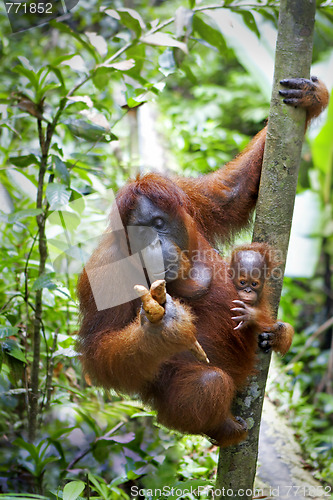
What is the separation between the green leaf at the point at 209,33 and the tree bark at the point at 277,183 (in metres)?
0.87

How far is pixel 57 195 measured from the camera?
256 cm

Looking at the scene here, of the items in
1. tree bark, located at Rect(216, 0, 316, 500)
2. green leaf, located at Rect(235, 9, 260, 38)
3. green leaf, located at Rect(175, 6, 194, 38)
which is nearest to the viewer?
tree bark, located at Rect(216, 0, 316, 500)

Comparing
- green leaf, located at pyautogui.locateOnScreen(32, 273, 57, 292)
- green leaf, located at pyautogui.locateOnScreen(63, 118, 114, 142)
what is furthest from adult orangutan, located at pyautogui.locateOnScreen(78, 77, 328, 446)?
green leaf, located at pyautogui.locateOnScreen(63, 118, 114, 142)

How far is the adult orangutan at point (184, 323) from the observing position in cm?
227

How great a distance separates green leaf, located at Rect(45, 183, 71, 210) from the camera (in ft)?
8.29

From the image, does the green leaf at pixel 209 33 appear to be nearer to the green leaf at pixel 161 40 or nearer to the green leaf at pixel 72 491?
the green leaf at pixel 161 40

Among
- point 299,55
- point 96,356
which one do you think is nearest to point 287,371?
point 96,356

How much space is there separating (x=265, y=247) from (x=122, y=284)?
757 mm

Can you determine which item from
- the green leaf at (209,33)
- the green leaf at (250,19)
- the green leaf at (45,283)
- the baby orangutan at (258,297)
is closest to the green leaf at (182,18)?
the green leaf at (209,33)

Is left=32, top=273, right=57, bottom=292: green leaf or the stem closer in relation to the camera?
left=32, top=273, right=57, bottom=292: green leaf

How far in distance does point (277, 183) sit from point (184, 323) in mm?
912

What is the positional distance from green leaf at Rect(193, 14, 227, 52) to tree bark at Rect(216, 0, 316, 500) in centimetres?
87

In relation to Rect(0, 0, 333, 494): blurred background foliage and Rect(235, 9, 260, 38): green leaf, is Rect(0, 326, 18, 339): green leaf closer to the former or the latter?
Rect(0, 0, 333, 494): blurred background foliage

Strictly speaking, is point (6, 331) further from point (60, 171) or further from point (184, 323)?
point (184, 323)
